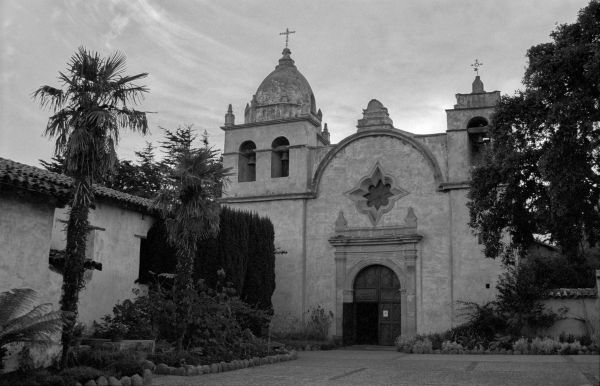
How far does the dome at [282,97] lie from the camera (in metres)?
28.2

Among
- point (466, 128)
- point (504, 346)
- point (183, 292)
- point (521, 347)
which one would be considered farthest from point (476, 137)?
point (183, 292)

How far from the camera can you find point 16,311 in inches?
448

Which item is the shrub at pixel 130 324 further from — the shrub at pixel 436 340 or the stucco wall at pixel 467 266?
the stucco wall at pixel 467 266

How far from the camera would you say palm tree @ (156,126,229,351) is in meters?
16.0

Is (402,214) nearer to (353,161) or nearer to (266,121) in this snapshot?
(353,161)

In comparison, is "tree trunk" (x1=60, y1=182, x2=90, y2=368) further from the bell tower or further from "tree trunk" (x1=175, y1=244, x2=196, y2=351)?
the bell tower

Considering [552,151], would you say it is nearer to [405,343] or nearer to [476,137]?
[405,343]

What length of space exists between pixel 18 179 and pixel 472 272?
16614 millimetres

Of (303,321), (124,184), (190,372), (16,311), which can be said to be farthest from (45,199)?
(124,184)

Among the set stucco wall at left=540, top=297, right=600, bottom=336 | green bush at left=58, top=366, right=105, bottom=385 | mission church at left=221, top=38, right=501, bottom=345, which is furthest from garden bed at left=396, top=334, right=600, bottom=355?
green bush at left=58, top=366, right=105, bottom=385

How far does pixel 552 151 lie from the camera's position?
13914mm

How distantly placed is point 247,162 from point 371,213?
6737 mm

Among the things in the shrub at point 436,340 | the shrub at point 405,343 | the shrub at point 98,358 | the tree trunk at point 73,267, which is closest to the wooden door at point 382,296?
A: the shrub at point 405,343

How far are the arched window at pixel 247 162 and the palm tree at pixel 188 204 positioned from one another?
12066 mm
